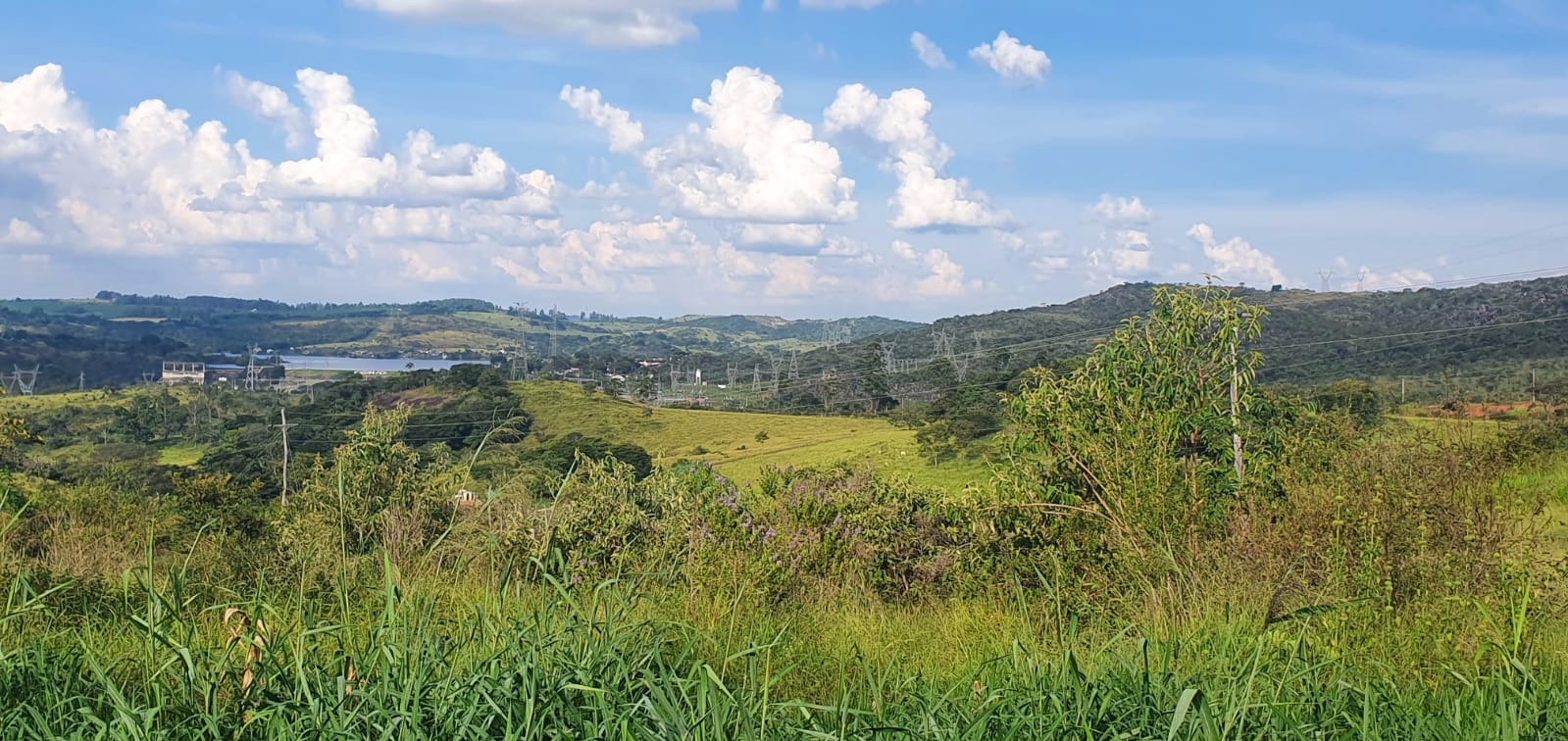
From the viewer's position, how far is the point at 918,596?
9484mm

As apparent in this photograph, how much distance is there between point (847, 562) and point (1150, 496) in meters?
2.57

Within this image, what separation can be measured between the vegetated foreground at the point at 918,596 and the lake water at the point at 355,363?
413 feet

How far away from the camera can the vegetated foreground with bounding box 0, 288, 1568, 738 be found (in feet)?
9.24

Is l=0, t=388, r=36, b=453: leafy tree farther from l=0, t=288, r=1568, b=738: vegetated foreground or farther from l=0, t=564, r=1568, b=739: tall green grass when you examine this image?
l=0, t=564, r=1568, b=739: tall green grass

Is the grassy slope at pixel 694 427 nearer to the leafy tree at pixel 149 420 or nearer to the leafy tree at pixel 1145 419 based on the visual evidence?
the leafy tree at pixel 149 420

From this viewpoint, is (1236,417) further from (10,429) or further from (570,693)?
(10,429)

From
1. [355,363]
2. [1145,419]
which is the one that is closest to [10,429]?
[1145,419]

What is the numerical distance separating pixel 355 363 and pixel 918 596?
500ft

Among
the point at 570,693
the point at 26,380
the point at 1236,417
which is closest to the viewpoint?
the point at 570,693

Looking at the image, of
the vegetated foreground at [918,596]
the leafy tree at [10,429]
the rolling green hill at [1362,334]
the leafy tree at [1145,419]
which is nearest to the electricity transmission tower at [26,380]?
the rolling green hill at [1362,334]

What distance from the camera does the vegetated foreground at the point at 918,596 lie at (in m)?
2.82

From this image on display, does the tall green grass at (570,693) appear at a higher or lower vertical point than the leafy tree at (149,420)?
higher

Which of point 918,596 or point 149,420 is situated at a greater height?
point 918,596

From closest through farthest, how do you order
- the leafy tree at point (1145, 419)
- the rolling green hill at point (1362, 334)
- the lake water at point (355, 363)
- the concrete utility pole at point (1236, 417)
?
1. the leafy tree at point (1145, 419)
2. the concrete utility pole at point (1236, 417)
3. the rolling green hill at point (1362, 334)
4. the lake water at point (355, 363)
